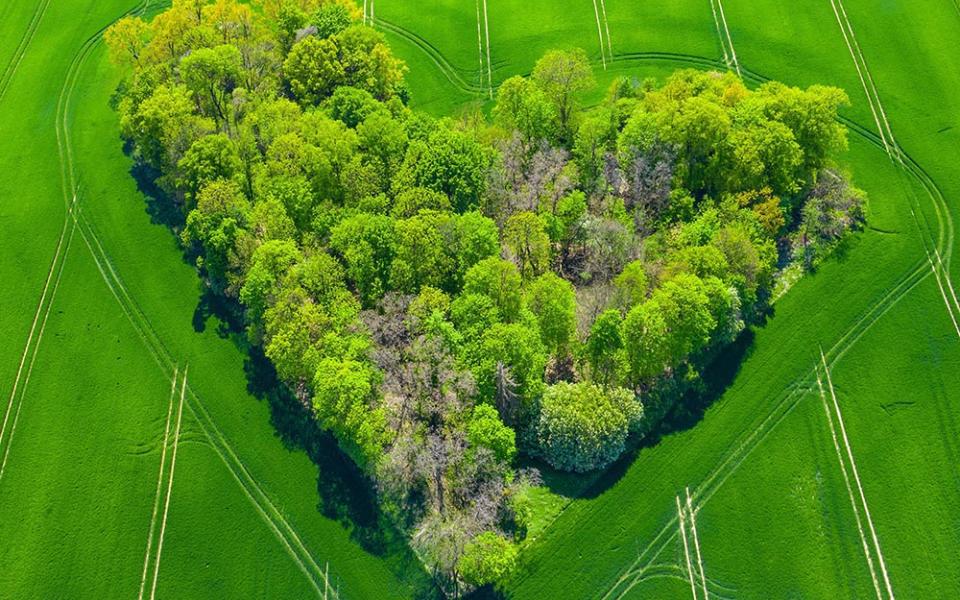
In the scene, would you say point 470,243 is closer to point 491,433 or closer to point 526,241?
point 526,241

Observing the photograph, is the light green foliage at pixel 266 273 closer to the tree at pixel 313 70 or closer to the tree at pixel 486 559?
the tree at pixel 313 70

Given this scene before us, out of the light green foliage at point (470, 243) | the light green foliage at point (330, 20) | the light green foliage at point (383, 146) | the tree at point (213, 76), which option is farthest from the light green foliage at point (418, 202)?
the light green foliage at point (330, 20)

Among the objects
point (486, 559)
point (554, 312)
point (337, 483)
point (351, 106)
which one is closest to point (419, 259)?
point (554, 312)

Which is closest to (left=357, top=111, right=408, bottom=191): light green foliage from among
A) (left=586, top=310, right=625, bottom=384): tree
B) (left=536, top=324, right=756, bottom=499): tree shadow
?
(left=586, top=310, right=625, bottom=384): tree

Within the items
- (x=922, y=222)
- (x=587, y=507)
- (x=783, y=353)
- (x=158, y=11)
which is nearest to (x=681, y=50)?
(x=922, y=222)

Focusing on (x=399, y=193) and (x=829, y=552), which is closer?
(x=829, y=552)

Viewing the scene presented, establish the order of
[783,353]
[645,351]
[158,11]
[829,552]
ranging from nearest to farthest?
1. [829,552]
2. [645,351]
3. [783,353]
4. [158,11]

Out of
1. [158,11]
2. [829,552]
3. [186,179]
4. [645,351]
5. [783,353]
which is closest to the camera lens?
[829,552]

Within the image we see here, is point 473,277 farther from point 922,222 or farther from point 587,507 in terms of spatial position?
point 922,222
